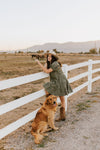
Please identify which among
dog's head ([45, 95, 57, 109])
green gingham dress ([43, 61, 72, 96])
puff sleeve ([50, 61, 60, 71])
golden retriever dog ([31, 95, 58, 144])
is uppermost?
puff sleeve ([50, 61, 60, 71])

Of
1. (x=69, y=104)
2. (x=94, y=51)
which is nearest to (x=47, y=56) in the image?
(x=69, y=104)

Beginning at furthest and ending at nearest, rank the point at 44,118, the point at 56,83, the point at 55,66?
1. the point at 56,83
2. the point at 55,66
3. the point at 44,118

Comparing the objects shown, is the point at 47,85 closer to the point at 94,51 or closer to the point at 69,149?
the point at 69,149

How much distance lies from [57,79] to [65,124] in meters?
1.21

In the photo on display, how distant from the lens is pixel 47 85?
4441 mm

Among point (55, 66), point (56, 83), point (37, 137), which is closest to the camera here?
point (37, 137)

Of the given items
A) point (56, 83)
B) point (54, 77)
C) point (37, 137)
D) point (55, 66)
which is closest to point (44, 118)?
point (37, 137)

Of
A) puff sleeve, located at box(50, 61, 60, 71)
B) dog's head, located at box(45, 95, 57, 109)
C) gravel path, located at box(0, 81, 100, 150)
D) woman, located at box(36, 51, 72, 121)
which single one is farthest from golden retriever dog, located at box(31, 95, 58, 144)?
puff sleeve, located at box(50, 61, 60, 71)

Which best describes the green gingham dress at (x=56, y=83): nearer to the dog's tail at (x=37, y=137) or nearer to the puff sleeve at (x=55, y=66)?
the puff sleeve at (x=55, y=66)

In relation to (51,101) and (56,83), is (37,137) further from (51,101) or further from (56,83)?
(56,83)

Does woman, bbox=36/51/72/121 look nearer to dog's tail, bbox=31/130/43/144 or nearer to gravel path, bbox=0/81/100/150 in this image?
gravel path, bbox=0/81/100/150

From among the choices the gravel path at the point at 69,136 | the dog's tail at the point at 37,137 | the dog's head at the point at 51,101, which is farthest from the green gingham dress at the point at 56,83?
the dog's tail at the point at 37,137

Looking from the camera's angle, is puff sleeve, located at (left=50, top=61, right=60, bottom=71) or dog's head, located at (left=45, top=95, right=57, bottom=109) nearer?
dog's head, located at (left=45, top=95, right=57, bottom=109)

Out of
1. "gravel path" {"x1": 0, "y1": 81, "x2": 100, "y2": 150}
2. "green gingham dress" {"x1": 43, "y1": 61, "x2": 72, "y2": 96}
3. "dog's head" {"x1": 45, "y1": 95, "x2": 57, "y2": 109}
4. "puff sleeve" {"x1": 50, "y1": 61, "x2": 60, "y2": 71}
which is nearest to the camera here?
"gravel path" {"x1": 0, "y1": 81, "x2": 100, "y2": 150}
